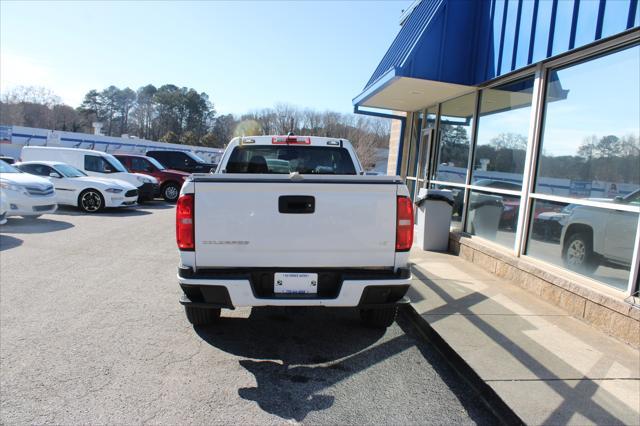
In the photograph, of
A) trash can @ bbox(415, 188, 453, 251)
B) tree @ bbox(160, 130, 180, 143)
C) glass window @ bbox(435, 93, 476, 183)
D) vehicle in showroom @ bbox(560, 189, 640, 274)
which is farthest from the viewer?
tree @ bbox(160, 130, 180, 143)

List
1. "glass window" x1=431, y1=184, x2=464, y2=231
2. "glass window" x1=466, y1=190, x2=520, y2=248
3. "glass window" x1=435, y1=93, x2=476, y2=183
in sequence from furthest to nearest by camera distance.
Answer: "glass window" x1=435, y1=93, x2=476, y2=183, "glass window" x1=431, y1=184, x2=464, y2=231, "glass window" x1=466, y1=190, x2=520, y2=248

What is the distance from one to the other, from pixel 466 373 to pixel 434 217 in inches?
187

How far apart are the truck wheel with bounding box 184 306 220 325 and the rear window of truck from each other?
1.76m

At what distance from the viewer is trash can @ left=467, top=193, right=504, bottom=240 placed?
7113 millimetres

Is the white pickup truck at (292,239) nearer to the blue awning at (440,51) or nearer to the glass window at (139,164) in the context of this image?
the blue awning at (440,51)

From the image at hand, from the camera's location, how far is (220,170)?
4.97 meters

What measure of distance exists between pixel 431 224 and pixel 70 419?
6555 millimetres

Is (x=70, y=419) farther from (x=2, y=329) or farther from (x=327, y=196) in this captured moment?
(x=327, y=196)

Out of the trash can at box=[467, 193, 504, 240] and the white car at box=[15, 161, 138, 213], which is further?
the white car at box=[15, 161, 138, 213]

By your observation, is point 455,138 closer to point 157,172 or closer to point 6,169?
point 6,169

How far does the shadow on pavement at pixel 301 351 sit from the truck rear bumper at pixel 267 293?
0.57 meters

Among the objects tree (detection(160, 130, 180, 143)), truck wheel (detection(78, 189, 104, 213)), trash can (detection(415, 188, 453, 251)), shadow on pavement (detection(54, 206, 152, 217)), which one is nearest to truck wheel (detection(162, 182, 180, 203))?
shadow on pavement (detection(54, 206, 152, 217))

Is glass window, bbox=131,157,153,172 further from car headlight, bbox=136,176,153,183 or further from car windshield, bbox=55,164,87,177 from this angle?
car windshield, bbox=55,164,87,177

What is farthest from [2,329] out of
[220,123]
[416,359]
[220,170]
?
[220,123]
